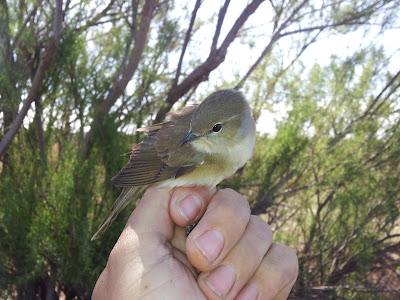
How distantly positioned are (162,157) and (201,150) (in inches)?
9.9

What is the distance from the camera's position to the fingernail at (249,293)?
72.4 inches

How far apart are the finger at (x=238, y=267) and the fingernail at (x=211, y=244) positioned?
0.20ft

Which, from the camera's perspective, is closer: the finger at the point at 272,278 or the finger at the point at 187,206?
the finger at the point at 272,278

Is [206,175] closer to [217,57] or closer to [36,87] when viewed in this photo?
[217,57]

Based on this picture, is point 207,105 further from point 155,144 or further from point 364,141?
point 364,141

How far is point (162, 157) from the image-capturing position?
2.46 meters

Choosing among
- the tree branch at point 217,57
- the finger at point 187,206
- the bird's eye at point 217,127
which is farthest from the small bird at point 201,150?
the tree branch at point 217,57

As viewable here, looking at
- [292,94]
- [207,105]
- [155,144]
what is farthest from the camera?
[292,94]

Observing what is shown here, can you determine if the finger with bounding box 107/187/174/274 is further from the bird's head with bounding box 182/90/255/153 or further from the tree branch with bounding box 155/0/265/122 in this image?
the tree branch with bounding box 155/0/265/122

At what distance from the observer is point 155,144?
2.52 metres

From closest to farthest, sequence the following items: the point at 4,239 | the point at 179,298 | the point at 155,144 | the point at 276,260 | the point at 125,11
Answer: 1. the point at 179,298
2. the point at 276,260
3. the point at 155,144
4. the point at 4,239
5. the point at 125,11

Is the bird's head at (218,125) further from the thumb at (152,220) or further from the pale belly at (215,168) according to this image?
the thumb at (152,220)

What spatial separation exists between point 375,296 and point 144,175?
8.85ft

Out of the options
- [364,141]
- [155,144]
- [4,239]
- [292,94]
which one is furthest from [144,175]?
[292,94]
